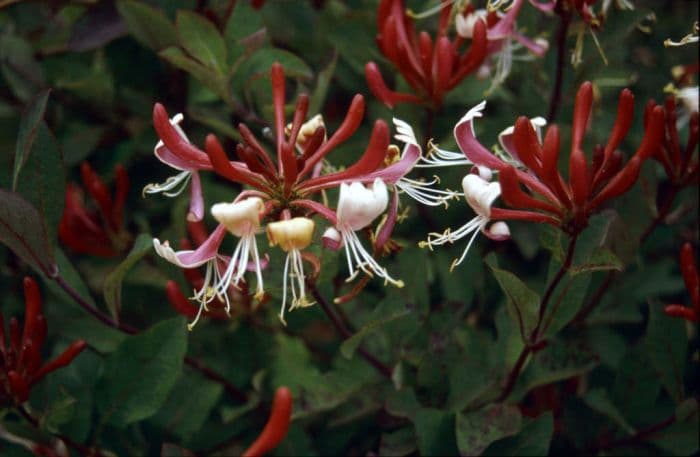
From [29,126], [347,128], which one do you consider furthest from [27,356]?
[347,128]

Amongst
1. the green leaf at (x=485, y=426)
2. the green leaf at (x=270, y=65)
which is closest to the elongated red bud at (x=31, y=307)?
the green leaf at (x=270, y=65)

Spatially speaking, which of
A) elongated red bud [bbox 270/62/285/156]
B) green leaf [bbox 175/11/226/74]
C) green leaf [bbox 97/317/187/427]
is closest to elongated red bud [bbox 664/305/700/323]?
elongated red bud [bbox 270/62/285/156]

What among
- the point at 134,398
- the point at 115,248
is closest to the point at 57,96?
the point at 115,248

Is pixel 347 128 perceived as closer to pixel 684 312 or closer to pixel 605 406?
pixel 684 312

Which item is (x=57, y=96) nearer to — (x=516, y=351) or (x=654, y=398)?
(x=516, y=351)

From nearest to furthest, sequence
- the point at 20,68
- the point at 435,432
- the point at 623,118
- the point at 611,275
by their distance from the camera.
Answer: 1. the point at 623,118
2. the point at 435,432
3. the point at 611,275
4. the point at 20,68

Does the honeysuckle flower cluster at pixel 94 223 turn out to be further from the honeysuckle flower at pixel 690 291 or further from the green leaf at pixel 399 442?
the honeysuckle flower at pixel 690 291

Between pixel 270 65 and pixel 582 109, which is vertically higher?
pixel 582 109
